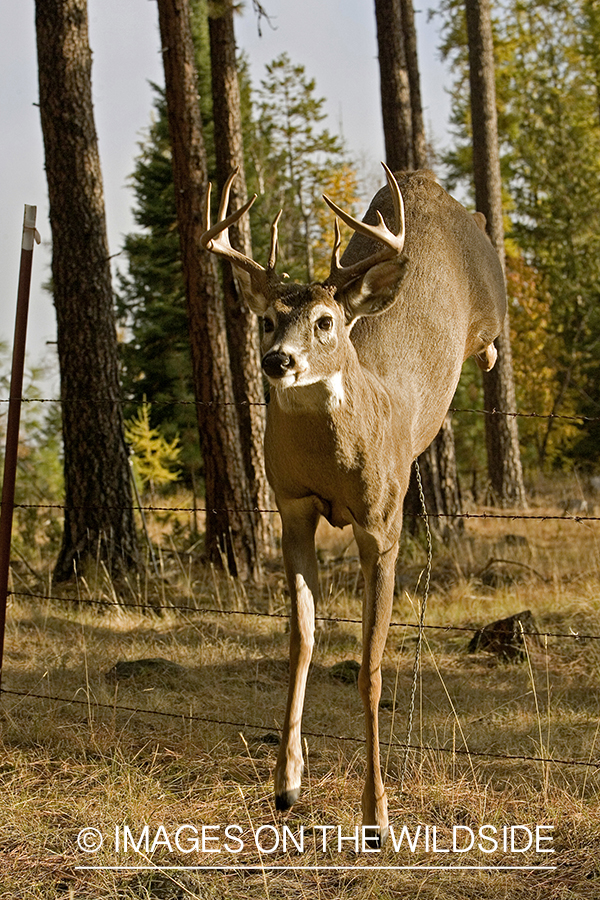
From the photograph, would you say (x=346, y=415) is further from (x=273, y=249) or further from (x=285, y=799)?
(x=285, y=799)

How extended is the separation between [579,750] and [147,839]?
2.35m

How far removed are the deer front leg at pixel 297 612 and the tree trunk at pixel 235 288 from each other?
251 inches

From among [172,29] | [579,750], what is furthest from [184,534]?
[579,750]

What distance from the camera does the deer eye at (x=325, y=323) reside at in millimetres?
3606

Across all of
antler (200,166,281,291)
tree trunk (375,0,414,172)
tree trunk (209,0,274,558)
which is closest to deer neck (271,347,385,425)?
antler (200,166,281,291)

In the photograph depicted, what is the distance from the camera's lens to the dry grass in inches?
148

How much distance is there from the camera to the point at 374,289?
3836 mm

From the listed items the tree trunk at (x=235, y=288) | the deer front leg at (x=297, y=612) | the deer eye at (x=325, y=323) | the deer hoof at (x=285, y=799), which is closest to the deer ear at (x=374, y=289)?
the deer eye at (x=325, y=323)

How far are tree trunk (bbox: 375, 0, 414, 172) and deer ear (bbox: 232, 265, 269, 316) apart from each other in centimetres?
697

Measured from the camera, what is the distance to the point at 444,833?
406 centimetres

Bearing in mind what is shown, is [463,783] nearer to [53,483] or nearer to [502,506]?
[502,506]

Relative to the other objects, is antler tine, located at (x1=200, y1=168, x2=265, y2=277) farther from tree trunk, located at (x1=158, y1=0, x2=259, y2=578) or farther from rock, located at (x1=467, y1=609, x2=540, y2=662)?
tree trunk, located at (x1=158, y1=0, x2=259, y2=578)

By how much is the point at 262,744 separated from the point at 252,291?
2.61 metres

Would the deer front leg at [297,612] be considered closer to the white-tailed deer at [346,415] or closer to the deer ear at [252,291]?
the white-tailed deer at [346,415]
